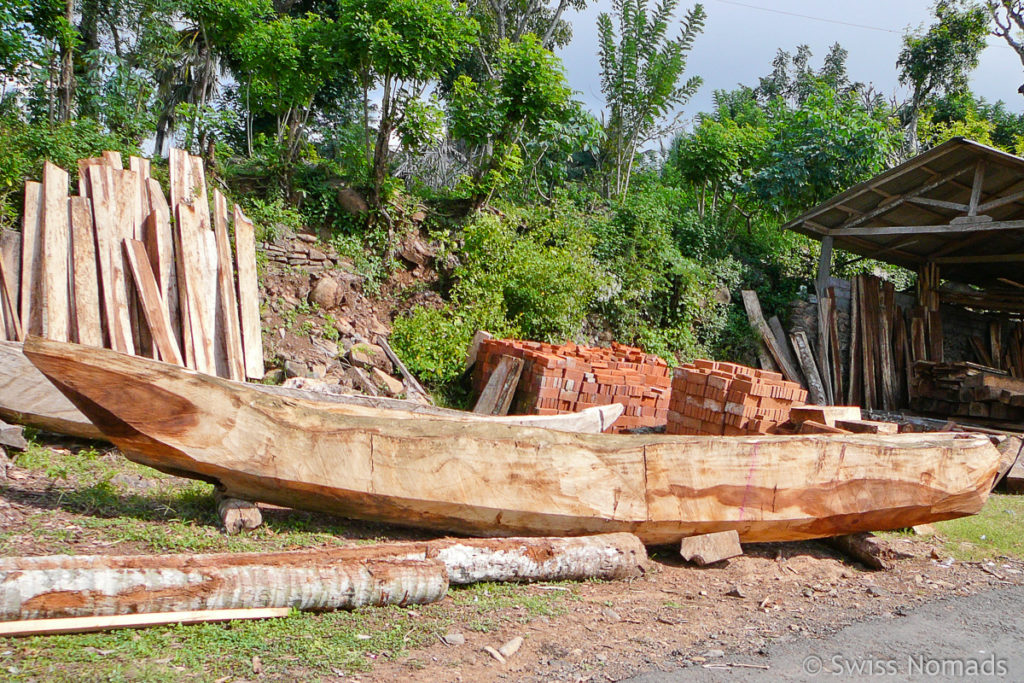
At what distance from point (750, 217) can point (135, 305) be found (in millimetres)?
11363

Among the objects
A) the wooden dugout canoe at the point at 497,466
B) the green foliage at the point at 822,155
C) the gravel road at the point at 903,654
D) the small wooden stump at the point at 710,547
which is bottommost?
the gravel road at the point at 903,654

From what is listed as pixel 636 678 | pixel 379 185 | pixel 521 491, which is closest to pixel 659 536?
pixel 521 491

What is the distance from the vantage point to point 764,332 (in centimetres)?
1177

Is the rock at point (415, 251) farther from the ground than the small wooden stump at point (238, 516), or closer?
farther from the ground

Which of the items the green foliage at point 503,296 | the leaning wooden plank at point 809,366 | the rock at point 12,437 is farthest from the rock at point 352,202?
the leaning wooden plank at point 809,366

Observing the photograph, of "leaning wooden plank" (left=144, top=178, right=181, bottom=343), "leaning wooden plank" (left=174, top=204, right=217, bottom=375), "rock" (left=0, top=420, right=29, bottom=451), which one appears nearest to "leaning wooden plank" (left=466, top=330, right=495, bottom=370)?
"leaning wooden plank" (left=174, top=204, right=217, bottom=375)

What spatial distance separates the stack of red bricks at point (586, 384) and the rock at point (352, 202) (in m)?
3.49

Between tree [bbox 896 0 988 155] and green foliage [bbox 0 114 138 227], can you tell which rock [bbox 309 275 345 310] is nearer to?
green foliage [bbox 0 114 138 227]

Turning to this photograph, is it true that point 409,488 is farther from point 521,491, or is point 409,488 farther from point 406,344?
point 406,344

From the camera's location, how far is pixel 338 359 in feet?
28.4

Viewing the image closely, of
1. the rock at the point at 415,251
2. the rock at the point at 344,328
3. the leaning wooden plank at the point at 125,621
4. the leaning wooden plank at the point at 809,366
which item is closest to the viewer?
the leaning wooden plank at the point at 125,621

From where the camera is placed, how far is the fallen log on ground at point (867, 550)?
4.62m

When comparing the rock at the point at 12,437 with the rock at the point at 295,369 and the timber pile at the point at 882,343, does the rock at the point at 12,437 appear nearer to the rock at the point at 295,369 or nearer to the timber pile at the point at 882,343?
the rock at the point at 295,369

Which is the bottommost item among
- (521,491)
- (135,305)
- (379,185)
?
(521,491)
